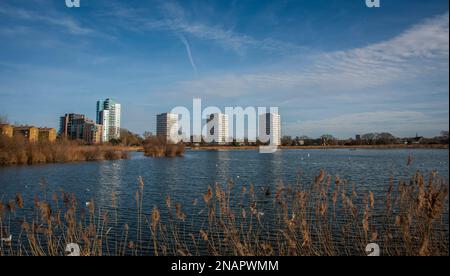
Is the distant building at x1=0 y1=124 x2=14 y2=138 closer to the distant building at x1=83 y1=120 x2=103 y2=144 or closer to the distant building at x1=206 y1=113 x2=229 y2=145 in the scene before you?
the distant building at x1=83 y1=120 x2=103 y2=144

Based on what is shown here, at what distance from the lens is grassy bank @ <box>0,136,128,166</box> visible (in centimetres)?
3928

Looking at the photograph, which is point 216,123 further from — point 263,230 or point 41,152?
point 41,152

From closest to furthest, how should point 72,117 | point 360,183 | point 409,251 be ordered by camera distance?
Result: 1. point 409,251
2. point 360,183
3. point 72,117

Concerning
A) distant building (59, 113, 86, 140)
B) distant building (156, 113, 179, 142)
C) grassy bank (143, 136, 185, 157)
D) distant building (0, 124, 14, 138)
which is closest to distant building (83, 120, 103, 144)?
distant building (59, 113, 86, 140)

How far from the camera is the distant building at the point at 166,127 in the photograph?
166ft

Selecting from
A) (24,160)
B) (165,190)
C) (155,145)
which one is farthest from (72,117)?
(165,190)

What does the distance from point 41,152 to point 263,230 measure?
4102 cm

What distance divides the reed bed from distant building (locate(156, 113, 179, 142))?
37846 millimetres

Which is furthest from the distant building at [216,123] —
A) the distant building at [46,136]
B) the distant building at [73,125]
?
the distant building at [73,125]

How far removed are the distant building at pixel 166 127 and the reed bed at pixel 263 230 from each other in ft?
124

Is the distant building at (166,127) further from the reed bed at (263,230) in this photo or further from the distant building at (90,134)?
the reed bed at (263,230)
